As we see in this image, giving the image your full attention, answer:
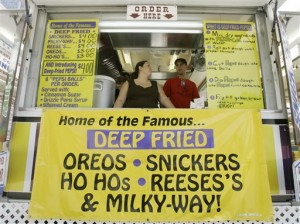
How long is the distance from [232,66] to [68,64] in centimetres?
207

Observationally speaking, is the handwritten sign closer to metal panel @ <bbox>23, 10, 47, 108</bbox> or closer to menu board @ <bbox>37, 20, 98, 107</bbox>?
menu board @ <bbox>37, 20, 98, 107</bbox>

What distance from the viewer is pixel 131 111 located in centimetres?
283

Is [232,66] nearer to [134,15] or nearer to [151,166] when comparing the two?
[134,15]

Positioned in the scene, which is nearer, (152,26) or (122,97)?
(122,97)

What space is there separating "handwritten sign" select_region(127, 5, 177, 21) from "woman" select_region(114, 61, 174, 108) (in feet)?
1.97

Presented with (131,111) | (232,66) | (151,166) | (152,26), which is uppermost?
(152,26)

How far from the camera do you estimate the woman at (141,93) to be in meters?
3.17

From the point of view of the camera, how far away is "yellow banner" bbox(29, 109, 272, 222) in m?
2.50

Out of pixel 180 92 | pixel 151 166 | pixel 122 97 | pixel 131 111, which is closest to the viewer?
pixel 151 166

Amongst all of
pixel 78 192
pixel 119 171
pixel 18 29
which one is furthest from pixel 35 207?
pixel 18 29

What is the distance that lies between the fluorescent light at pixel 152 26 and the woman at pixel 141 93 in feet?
1.54

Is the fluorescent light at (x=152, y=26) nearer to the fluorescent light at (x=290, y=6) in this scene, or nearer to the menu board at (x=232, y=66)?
the menu board at (x=232, y=66)

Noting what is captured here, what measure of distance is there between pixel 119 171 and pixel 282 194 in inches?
67.6

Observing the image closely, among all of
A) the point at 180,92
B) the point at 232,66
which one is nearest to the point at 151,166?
the point at 180,92
